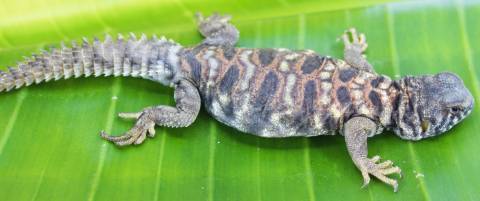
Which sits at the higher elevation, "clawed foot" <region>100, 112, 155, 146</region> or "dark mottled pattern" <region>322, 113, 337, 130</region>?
"dark mottled pattern" <region>322, 113, 337, 130</region>

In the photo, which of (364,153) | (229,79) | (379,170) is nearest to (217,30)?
(229,79)

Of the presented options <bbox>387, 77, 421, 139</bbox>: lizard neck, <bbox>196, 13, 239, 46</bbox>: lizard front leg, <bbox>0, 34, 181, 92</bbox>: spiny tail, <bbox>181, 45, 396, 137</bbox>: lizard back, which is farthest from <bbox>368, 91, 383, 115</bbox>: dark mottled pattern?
<bbox>0, 34, 181, 92</bbox>: spiny tail

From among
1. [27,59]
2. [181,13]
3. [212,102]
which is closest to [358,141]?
[212,102]

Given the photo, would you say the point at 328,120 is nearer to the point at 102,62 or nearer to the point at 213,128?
the point at 213,128

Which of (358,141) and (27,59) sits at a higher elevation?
(27,59)

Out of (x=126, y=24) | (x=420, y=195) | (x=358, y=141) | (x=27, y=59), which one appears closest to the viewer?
(x=420, y=195)

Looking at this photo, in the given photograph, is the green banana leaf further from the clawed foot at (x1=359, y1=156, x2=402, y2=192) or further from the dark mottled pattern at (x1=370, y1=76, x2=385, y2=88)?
the dark mottled pattern at (x1=370, y1=76, x2=385, y2=88)

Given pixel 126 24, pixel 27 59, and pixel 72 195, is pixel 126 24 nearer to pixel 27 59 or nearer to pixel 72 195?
pixel 27 59
